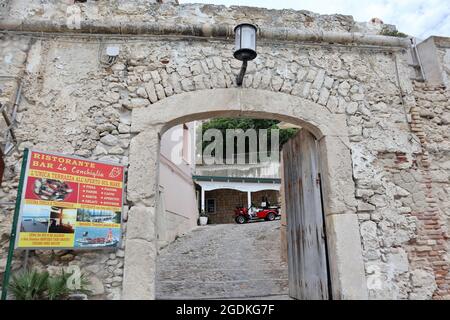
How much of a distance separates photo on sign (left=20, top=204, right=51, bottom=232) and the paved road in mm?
2803

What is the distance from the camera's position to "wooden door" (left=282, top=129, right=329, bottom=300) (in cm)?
383

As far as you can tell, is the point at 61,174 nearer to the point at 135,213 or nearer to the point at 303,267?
the point at 135,213

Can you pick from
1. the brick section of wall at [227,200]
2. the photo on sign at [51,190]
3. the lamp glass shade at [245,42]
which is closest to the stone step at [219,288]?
the photo on sign at [51,190]

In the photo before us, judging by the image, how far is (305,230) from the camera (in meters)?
4.30

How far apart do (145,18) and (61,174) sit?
2.14 meters

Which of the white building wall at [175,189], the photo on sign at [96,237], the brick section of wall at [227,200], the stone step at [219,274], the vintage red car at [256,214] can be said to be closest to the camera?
the photo on sign at [96,237]

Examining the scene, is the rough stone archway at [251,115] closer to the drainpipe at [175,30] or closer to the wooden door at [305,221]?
the wooden door at [305,221]

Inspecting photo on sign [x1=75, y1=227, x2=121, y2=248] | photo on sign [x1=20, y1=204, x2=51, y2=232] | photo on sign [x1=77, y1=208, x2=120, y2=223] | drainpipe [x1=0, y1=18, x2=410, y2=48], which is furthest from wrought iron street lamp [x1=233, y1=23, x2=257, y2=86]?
photo on sign [x1=20, y1=204, x2=51, y2=232]

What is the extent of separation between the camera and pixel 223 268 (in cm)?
714

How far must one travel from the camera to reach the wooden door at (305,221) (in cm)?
383

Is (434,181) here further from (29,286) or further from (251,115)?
(29,286)

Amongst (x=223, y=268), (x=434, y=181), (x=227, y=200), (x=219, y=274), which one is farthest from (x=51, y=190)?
(x=227, y=200)

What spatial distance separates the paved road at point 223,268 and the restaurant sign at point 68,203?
8.16ft

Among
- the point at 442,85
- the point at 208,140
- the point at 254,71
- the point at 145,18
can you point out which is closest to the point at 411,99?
the point at 442,85
